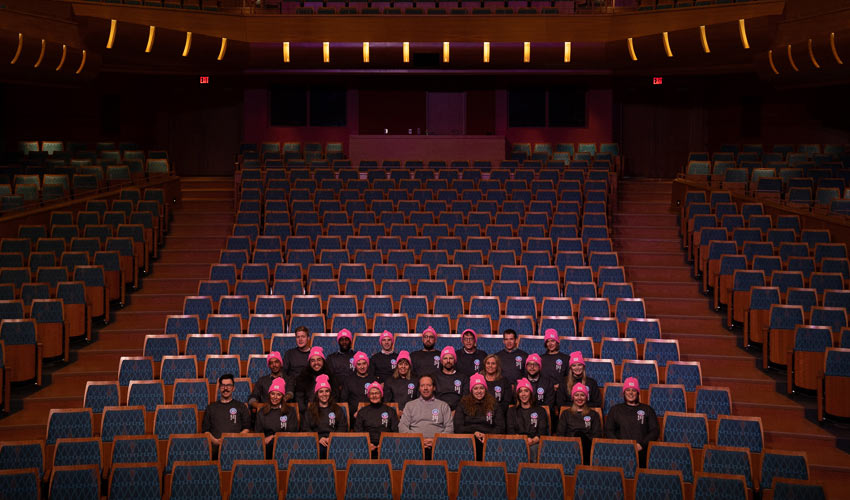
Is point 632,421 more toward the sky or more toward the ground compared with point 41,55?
more toward the ground

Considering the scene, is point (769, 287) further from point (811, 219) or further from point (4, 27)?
point (4, 27)

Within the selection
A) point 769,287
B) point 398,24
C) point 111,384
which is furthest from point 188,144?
point 769,287

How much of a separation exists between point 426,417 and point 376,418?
20cm

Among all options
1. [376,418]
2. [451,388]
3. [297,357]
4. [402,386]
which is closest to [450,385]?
[451,388]

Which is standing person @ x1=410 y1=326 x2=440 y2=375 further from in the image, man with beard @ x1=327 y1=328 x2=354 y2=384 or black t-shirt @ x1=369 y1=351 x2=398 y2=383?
man with beard @ x1=327 y1=328 x2=354 y2=384

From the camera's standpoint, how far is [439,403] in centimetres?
341

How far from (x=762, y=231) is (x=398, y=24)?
3931 mm

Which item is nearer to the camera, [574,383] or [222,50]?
[574,383]

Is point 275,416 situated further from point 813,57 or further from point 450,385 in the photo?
point 813,57

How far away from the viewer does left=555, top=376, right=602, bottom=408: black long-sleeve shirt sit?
141 inches

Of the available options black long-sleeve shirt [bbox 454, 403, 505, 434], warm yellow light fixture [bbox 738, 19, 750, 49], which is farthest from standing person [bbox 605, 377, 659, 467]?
warm yellow light fixture [bbox 738, 19, 750, 49]

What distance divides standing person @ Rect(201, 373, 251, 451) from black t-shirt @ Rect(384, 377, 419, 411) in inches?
24.0

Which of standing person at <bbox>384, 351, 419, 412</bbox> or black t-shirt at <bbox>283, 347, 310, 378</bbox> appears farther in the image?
black t-shirt at <bbox>283, 347, 310, 378</bbox>

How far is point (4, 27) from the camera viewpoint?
20.5 ft
